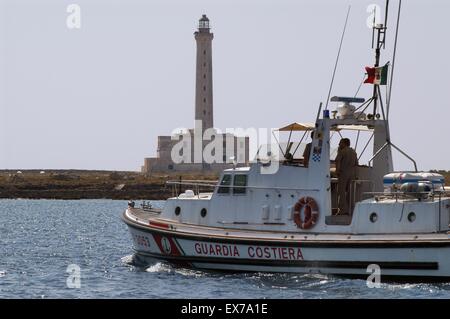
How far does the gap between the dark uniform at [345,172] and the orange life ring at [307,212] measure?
968mm

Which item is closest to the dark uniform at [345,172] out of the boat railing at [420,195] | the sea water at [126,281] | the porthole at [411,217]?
the boat railing at [420,195]

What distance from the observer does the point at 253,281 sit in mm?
24203

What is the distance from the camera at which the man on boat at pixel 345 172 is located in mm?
25328

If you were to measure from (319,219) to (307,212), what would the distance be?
32 cm

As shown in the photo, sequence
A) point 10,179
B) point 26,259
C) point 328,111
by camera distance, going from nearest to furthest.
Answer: point 328,111
point 26,259
point 10,179

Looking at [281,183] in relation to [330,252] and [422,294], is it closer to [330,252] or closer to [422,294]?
[330,252]

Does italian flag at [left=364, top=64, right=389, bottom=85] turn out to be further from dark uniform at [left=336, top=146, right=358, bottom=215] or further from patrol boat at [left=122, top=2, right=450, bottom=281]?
dark uniform at [left=336, top=146, right=358, bottom=215]

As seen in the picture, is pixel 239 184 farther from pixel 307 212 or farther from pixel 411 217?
pixel 411 217

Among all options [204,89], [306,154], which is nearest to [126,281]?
[306,154]

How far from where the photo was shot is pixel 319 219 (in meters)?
24.6

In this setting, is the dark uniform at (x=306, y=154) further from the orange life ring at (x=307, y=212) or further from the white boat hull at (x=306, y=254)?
the white boat hull at (x=306, y=254)

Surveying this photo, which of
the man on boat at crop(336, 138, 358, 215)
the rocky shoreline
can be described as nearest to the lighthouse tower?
the rocky shoreline
